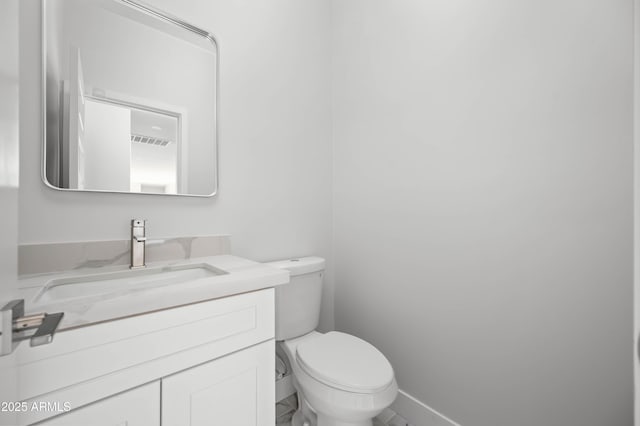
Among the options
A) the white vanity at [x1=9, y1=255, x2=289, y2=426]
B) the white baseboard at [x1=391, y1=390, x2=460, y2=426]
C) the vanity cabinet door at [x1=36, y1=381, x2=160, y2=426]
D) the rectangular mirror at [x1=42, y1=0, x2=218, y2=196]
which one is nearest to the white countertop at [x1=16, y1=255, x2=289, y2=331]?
the white vanity at [x1=9, y1=255, x2=289, y2=426]

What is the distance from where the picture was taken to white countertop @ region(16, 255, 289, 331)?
1.87ft

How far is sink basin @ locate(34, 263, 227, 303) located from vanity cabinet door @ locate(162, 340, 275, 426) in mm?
265

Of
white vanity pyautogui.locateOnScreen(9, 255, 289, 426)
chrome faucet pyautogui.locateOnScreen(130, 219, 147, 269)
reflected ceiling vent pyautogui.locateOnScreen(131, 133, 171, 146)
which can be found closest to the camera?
white vanity pyautogui.locateOnScreen(9, 255, 289, 426)

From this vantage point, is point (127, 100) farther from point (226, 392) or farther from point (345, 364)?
point (345, 364)

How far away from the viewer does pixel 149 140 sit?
3.76 feet

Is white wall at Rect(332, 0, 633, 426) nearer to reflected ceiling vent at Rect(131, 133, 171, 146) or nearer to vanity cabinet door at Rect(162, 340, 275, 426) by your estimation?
vanity cabinet door at Rect(162, 340, 275, 426)

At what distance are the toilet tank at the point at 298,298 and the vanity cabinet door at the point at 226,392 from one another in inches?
17.1

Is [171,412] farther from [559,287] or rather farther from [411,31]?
[411,31]

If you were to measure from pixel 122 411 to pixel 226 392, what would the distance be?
10.1 inches

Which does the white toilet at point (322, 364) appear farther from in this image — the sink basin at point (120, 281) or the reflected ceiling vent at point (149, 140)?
the reflected ceiling vent at point (149, 140)

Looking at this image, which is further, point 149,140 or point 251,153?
point 251,153

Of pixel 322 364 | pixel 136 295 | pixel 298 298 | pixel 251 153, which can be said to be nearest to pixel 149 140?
pixel 251 153

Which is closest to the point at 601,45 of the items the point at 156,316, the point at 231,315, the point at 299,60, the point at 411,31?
the point at 411,31

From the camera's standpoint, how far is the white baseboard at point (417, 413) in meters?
1.27
